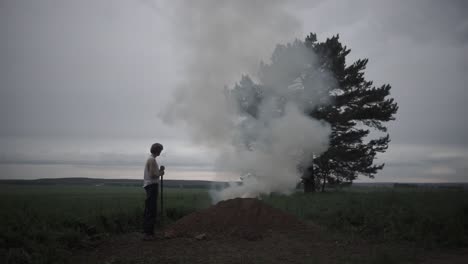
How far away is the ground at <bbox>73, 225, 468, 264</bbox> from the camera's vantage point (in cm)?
623

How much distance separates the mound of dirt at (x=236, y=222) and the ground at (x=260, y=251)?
368 mm

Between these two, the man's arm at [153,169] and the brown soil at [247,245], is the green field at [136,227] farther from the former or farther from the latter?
the man's arm at [153,169]

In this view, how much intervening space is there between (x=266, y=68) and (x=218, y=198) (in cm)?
897

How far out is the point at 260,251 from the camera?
22.9 ft

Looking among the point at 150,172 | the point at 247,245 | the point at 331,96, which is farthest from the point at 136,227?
the point at 331,96

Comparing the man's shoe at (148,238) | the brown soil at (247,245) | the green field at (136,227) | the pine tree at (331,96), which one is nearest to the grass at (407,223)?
the green field at (136,227)

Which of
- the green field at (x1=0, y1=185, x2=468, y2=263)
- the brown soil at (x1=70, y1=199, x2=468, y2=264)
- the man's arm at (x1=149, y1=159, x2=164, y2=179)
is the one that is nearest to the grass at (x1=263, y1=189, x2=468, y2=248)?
the green field at (x1=0, y1=185, x2=468, y2=263)

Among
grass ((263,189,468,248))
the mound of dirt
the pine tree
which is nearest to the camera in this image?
Result: grass ((263,189,468,248))

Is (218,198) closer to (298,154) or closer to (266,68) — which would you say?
(298,154)

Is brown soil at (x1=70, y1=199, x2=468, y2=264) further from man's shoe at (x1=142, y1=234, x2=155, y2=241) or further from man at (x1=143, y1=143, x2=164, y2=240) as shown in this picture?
man at (x1=143, y1=143, x2=164, y2=240)

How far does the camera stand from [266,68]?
70.0 ft

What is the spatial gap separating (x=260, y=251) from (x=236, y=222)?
214cm

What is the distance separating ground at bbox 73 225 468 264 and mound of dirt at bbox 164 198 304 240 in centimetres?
37

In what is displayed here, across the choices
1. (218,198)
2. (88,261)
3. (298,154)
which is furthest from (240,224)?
(298,154)
